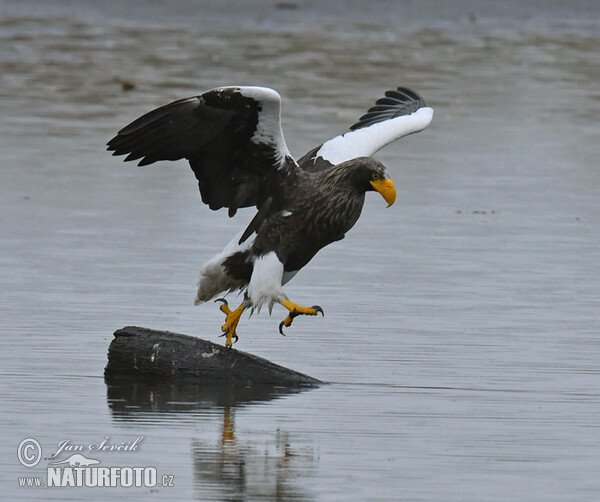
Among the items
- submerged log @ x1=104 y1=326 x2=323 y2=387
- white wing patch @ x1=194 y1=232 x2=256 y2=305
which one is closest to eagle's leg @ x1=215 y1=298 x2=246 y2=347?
white wing patch @ x1=194 y1=232 x2=256 y2=305

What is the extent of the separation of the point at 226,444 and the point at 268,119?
2012mm

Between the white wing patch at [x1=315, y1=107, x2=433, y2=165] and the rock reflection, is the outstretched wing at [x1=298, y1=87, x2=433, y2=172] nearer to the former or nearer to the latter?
the white wing patch at [x1=315, y1=107, x2=433, y2=165]

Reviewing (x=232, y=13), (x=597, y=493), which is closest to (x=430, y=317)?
(x=597, y=493)

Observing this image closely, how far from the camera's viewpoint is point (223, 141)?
841cm

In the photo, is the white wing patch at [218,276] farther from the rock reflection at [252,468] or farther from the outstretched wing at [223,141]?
the rock reflection at [252,468]

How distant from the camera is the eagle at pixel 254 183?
8203 millimetres

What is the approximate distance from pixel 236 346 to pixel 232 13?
815 inches

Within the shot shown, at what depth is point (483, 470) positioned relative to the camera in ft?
21.0

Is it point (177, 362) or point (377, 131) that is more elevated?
point (377, 131)

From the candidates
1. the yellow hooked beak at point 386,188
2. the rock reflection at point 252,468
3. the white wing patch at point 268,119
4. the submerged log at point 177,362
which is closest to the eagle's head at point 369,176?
the yellow hooked beak at point 386,188

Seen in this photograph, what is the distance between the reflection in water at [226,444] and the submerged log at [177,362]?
4 centimetres

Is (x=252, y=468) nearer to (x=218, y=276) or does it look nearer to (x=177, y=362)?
(x=177, y=362)

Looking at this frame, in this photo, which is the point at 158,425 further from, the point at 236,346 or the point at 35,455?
the point at 236,346

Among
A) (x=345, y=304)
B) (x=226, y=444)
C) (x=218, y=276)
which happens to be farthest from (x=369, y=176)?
(x=226, y=444)
